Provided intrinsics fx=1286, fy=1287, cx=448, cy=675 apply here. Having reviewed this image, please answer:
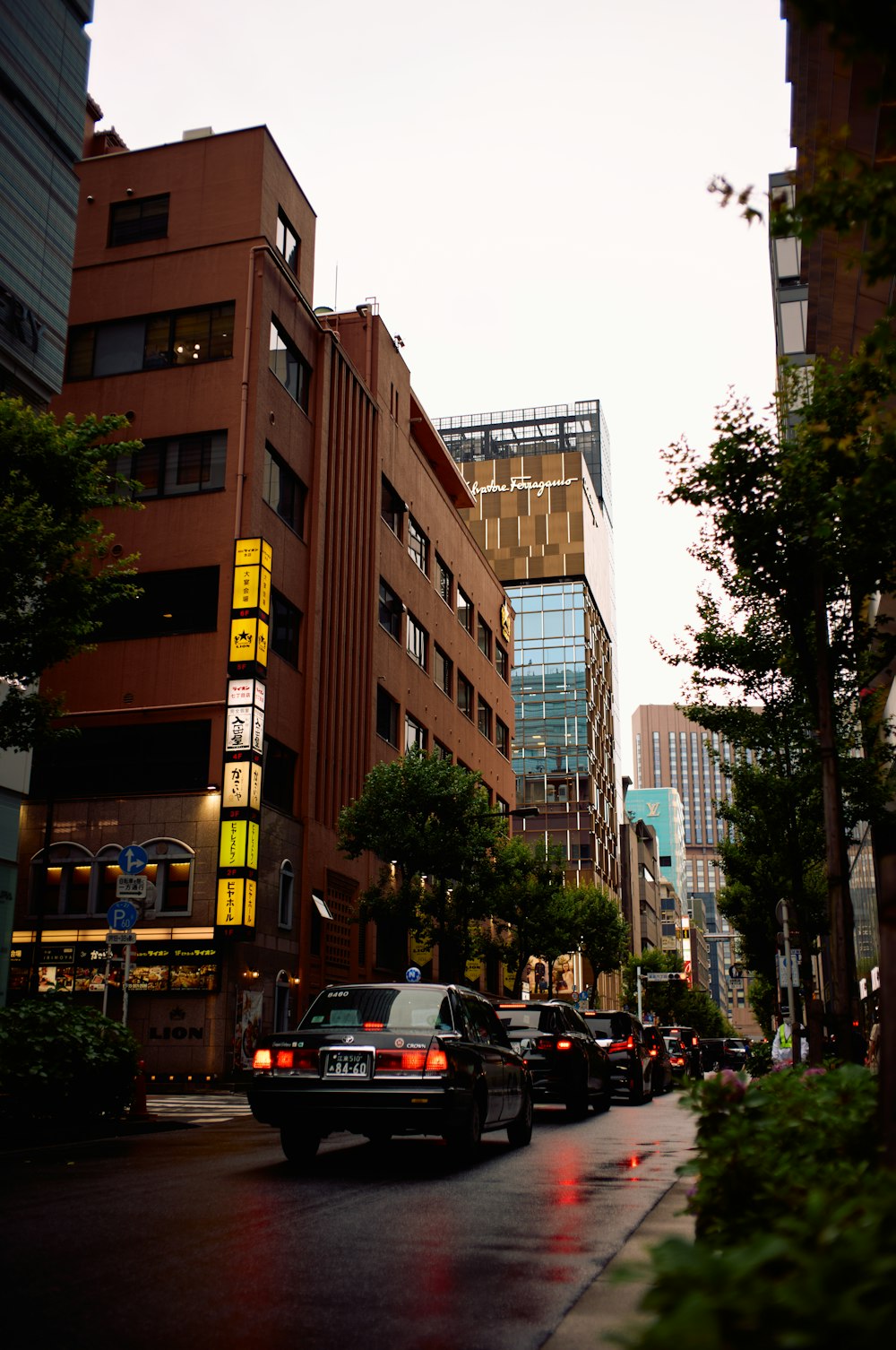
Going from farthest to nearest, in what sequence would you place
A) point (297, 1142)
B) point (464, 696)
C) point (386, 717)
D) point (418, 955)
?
point (464, 696), point (418, 955), point (386, 717), point (297, 1142)

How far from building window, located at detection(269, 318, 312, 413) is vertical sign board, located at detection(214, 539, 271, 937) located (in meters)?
6.83

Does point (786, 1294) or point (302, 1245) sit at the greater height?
point (786, 1294)

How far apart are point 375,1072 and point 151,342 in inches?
1153

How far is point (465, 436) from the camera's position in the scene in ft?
449

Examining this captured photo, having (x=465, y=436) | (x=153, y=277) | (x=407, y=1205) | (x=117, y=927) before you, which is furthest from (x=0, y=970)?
(x=465, y=436)

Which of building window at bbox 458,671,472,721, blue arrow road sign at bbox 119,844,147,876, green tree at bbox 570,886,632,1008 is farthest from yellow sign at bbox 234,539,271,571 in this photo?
green tree at bbox 570,886,632,1008

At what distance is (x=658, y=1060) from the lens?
30594 mm

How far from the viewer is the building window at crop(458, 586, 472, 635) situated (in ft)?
192

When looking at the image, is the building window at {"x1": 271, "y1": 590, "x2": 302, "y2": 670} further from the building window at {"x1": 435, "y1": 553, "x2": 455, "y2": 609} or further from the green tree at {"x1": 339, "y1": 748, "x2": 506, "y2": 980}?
the building window at {"x1": 435, "y1": 553, "x2": 455, "y2": 609}

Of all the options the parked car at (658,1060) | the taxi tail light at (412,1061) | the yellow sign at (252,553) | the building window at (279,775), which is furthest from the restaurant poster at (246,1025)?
the taxi tail light at (412,1061)

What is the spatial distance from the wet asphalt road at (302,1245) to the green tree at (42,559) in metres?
5.62

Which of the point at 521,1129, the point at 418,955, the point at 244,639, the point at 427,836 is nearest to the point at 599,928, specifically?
the point at 418,955

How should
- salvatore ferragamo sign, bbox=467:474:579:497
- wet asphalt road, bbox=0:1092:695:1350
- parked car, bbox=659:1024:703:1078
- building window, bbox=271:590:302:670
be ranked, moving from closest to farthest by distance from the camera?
wet asphalt road, bbox=0:1092:695:1350, building window, bbox=271:590:302:670, parked car, bbox=659:1024:703:1078, salvatore ferragamo sign, bbox=467:474:579:497

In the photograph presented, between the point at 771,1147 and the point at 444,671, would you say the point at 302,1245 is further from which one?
the point at 444,671
